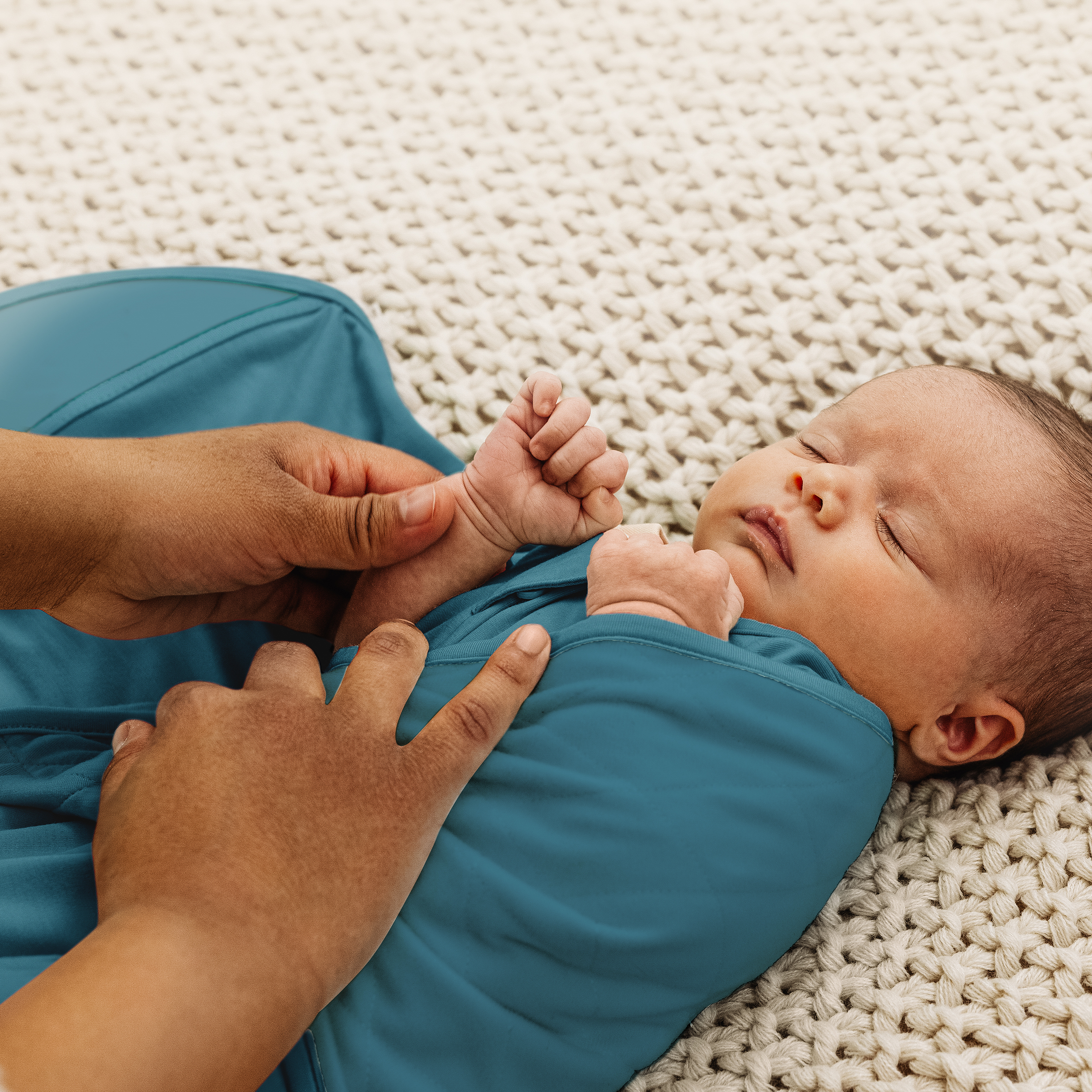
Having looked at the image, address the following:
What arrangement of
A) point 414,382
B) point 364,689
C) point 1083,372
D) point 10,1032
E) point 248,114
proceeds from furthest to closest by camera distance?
point 248,114 → point 414,382 → point 1083,372 → point 364,689 → point 10,1032

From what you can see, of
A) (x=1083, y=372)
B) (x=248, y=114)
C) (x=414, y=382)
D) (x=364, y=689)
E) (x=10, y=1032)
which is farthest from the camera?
(x=248, y=114)

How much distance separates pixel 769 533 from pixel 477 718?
0.36 meters

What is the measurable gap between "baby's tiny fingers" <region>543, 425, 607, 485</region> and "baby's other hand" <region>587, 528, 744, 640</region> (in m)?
0.09

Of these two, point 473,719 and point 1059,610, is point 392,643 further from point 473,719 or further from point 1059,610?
point 1059,610

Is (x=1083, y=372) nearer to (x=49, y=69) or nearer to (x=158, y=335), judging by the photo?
(x=158, y=335)

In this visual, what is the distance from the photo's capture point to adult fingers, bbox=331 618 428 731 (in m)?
0.69

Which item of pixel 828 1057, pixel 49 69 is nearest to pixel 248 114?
pixel 49 69

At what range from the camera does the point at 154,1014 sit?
52 centimetres

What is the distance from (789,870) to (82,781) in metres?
0.59

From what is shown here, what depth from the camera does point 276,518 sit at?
79 centimetres

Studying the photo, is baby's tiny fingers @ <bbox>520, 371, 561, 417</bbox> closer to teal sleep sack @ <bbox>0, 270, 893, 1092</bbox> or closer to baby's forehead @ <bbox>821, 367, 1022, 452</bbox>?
teal sleep sack @ <bbox>0, 270, 893, 1092</bbox>

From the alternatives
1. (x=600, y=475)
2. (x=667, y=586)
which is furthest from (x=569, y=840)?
(x=600, y=475)

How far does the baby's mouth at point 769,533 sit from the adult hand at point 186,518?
303mm

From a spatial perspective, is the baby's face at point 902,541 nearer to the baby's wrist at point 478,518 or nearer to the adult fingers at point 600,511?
the adult fingers at point 600,511
